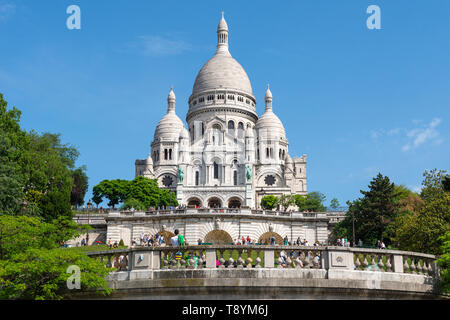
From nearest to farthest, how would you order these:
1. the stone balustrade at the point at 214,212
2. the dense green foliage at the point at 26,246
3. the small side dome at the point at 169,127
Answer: the dense green foliage at the point at 26,246 → the stone balustrade at the point at 214,212 → the small side dome at the point at 169,127

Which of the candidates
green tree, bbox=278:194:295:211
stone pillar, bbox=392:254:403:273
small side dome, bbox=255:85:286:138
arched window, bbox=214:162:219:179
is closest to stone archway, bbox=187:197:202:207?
arched window, bbox=214:162:219:179

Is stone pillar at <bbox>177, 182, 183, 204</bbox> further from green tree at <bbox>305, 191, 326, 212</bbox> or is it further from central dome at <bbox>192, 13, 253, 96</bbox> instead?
central dome at <bbox>192, 13, 253, 96</bbox>

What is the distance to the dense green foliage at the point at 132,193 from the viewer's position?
73188 millimetres

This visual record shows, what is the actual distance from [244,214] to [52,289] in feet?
97.4

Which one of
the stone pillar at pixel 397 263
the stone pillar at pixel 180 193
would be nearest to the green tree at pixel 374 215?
A: the stone pillar at pixel 397 263

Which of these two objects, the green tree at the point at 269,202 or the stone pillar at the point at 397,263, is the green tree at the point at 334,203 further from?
the stone pillar at the point at 397,263

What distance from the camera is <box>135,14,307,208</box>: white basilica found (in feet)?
290

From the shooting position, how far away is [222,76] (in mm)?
118188

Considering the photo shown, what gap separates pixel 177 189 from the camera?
287ft

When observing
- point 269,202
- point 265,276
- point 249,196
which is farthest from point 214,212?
point 249,196

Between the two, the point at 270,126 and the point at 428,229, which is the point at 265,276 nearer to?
the point at 428,229

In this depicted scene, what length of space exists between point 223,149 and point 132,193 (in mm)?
28249

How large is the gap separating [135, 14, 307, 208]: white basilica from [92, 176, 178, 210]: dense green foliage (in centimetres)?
997
